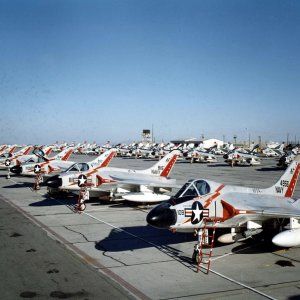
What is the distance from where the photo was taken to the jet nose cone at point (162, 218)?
1027cm

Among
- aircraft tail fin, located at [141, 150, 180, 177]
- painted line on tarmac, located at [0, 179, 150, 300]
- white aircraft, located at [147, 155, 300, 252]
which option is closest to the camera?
painted line on tarmac, located at [0, 179, 150, 300]

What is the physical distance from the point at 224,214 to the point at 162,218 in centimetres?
227

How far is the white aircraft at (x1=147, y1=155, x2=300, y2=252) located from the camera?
34.6 ft

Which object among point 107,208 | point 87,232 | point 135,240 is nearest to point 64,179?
point 107,208

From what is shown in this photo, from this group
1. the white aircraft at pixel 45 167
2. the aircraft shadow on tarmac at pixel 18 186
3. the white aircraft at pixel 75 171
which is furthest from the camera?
the aircraft shadow on tarmac at pixel 18 186

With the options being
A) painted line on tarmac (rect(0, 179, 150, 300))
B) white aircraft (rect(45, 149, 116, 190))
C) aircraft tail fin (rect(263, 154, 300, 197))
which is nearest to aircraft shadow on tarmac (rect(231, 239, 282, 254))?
aircraft tail fin (rect(263, 154, 300, 197))

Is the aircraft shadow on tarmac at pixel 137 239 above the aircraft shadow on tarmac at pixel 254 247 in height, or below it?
above

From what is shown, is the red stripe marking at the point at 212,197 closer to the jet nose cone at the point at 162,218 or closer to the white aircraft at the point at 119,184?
the jet nose cone at the point at 162,218

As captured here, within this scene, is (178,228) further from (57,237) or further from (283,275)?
(57,237)

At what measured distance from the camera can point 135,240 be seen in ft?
41.7

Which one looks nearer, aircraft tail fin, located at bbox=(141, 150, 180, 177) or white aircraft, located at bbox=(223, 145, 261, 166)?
aircraft tail fin, located at bbox=(141, 150, 180, 177)

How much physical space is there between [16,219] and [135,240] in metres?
6.64

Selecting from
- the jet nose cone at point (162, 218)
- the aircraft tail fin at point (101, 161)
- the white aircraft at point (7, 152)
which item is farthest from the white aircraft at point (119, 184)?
the white aircraft at point (7, 152)

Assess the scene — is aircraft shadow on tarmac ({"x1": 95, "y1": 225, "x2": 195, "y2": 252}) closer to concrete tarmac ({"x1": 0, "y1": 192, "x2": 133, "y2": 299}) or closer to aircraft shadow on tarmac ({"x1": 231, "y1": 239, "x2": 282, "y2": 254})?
concrete tarmac ({"x1": 0, "y1": 192, "x2": 133, "y2": 299})
